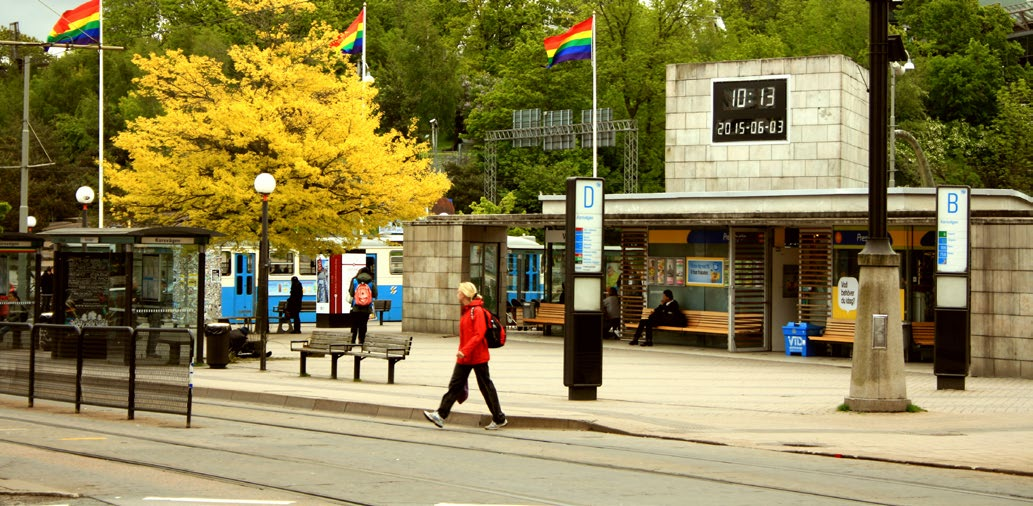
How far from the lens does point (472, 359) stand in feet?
55.6

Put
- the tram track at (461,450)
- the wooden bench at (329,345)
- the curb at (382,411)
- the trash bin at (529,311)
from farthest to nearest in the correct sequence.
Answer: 1. the trash bin at (529,311)
2. the wooden bench at (329,345)
3. the curb at (382,411)
4. the tram track at (461,450)

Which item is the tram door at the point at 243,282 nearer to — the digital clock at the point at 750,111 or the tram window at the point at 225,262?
the tram window at the point at 225,262

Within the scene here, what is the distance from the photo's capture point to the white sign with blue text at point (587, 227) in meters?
19.7

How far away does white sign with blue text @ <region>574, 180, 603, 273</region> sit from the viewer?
19688 mm

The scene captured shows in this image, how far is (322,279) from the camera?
147 feet

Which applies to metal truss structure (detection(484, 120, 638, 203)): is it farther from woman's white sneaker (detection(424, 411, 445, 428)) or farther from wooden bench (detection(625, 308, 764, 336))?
woman's white sneaker (detection(424, 411, 445, 428))

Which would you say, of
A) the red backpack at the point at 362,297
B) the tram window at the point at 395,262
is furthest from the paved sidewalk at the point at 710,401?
the tram window at the point at 395,262

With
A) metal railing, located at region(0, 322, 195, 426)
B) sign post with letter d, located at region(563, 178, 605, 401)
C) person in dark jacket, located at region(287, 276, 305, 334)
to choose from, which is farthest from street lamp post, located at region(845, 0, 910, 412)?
person in dark jacket, located at region(287, 276, 305, 334)

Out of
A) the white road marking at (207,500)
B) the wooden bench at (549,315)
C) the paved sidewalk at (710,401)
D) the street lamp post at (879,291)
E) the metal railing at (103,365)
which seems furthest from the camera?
the wooden bench at (549,315)

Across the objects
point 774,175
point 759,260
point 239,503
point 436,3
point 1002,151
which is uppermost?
point 436,3

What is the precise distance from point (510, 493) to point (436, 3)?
102m

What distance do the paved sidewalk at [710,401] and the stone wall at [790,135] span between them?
5.10 meters

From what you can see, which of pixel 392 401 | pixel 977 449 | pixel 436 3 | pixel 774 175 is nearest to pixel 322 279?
pixel 774 175

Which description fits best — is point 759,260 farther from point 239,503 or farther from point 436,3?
point 436,3
